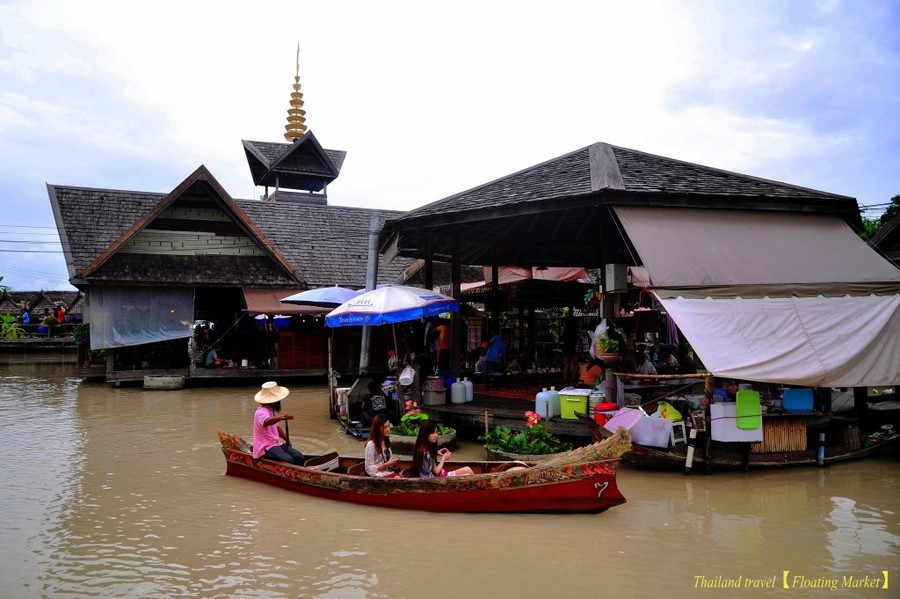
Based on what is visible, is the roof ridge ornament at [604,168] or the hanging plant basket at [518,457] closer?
the hanging plant basket at [518,457]

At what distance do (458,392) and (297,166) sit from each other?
24.1m

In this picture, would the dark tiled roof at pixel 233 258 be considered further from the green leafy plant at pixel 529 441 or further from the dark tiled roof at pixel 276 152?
the green leafy plant at pixel 529 441

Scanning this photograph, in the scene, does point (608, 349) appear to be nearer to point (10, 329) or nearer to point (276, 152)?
point (276, 152)

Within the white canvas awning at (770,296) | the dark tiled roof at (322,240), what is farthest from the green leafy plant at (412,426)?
the dark tiled roof at (322,240)

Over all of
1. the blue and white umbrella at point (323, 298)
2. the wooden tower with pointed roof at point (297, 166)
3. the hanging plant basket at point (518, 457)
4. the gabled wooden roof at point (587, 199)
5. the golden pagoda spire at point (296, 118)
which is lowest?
the hanging plant basket at point (518, 457)

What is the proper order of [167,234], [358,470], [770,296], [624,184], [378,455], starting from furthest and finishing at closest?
[167,234]
[624,184]
[770,296]
[358,470]
[378,455]

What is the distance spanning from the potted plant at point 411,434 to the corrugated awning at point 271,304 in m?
8.73

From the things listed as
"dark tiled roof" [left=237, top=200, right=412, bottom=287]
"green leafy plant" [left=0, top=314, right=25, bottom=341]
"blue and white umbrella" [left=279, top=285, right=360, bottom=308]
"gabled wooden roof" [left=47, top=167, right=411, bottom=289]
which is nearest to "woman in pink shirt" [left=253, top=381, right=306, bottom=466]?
"blue and white umbrella" [left=279, top=285, right=360, bottom=308]

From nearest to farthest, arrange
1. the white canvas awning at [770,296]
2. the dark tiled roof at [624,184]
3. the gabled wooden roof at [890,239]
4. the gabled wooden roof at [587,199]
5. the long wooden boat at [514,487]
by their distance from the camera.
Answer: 1. the long wooden boat at [514,487]
2. the white canvas awning at [770,296]
3. the gabled wooden roof at [587,199]
4. the dark tiled roof at [624,184]
5. the gabled wooden roof at [890,239]

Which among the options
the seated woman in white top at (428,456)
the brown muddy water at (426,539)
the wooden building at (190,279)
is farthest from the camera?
the wooden building at (190,279)

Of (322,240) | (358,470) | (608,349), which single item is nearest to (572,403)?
(608,349)

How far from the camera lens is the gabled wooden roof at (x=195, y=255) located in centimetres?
1947

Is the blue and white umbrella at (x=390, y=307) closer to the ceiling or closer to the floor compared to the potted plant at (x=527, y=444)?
closer to the ceiling

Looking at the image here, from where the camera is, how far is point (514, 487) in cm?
721
